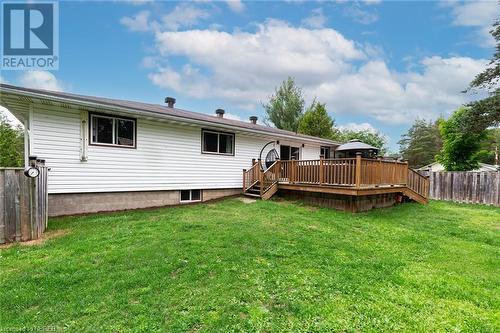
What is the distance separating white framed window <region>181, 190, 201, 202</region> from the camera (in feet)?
34.0

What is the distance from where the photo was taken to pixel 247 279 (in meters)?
3.62

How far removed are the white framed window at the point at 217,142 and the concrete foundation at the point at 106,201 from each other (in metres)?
2.16

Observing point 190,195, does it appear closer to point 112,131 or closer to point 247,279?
point 112,131

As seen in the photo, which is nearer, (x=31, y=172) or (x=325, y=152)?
(x=31, y=172)

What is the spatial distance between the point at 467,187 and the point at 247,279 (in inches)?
573

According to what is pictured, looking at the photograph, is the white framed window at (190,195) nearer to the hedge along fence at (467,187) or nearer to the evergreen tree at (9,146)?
the hedge along fence at (467,187)

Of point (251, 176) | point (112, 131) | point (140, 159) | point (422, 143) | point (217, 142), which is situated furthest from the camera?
point (422, 143)

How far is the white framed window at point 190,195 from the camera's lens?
34.0ft

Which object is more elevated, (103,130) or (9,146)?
(103,130)

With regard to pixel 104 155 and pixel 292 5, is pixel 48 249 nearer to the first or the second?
pixel 104 155

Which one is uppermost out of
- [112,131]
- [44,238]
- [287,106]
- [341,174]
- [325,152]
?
[287,106]

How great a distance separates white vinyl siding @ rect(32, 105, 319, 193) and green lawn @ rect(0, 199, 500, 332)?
1.84 meters

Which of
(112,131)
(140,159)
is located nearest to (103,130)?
(112,131)

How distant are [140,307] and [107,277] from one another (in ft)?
3.49
